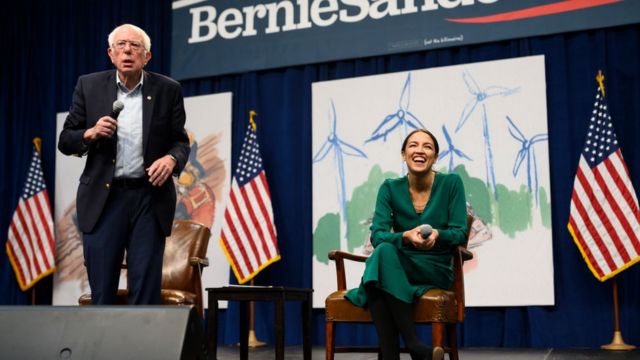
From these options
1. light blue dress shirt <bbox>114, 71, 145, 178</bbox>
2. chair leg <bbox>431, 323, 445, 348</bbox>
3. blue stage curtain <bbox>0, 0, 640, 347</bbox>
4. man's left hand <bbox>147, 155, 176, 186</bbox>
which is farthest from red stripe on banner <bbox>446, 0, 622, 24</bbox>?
man's left hand <bbox>147, 155, 176, 186</bbox>

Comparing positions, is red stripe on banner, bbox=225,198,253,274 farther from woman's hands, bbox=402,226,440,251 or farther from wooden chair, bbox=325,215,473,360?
woman's hands, bbox=402,226,440,251

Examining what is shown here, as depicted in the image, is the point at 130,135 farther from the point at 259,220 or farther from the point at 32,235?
the point at 32,235

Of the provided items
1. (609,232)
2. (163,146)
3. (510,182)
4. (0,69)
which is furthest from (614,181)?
(0,69)

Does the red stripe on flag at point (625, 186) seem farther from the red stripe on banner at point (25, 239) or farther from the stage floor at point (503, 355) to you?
the red stripe on banner at point (25, 239)

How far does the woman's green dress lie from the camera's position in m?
2.96

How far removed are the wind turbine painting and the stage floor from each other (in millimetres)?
337

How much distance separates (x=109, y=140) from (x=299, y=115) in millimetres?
3246

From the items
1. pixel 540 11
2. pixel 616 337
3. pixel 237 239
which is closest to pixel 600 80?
pixel 540 11

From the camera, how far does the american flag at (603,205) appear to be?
447cm

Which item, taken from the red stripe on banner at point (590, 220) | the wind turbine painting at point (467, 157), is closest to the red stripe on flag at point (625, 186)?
the red stripe on banner at point (590, 220)

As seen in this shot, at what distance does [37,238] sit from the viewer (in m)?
6.18

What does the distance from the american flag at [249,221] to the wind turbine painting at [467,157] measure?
0.36 m

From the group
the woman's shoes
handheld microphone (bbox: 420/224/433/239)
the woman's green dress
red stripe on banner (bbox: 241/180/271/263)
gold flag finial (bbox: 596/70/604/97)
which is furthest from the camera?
red stripe on banner (bbox: 241/180/271/263)

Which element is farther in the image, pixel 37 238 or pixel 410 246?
pixel 37 238
